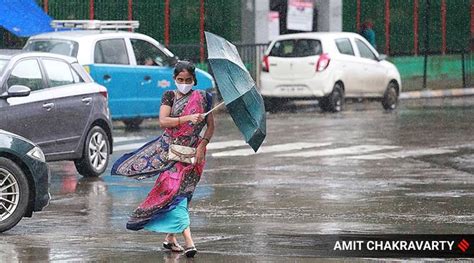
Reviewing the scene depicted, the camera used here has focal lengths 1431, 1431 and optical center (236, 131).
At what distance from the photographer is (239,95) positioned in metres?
10.8

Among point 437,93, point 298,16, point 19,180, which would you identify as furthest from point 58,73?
point 437,93

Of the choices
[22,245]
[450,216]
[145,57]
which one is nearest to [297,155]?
[145,57]

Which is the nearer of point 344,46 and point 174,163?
point 174,163

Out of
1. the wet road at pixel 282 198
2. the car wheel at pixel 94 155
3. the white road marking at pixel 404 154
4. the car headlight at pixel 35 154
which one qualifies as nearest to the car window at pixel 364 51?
the wet road at pixel 282 198

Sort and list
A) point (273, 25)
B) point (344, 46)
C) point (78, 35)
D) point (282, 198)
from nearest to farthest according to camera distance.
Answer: point (282, 198)
point (78, 35)
point (344, 46)
point (273, 25)

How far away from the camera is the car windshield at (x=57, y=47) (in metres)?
23.0

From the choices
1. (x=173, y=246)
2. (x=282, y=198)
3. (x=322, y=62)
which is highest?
(x=173, y=246)

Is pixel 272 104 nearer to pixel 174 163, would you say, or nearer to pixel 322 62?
pixel 322 62

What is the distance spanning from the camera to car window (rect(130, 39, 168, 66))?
24422 mm

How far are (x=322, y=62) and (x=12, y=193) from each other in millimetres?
18076

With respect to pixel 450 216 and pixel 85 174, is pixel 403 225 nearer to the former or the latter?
pixel 450 216

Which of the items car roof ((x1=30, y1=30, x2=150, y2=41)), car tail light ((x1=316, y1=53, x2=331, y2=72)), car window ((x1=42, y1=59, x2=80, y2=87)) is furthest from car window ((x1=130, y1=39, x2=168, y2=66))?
car window ((x1=42, y1=59, x2=80, y2=87))

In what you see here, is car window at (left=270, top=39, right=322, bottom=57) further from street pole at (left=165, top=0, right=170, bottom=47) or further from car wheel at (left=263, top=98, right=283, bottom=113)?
street pole at (left=165, top=0, right=170, bottom=47)

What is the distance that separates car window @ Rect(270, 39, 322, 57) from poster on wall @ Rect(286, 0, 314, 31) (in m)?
5.78
